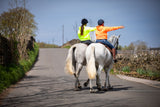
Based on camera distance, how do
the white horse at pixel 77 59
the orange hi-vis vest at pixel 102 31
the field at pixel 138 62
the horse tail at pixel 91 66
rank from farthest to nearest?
the field at pixel 138 62 → the orange hi-vis vest at pixel 102 31 → the white horse at pixel 77 59 → the horse tail at pixel 91 66

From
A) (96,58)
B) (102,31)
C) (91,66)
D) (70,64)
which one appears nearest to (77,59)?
(70,64)

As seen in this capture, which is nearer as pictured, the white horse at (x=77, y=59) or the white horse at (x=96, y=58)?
the white horse at (x=96, y=58)

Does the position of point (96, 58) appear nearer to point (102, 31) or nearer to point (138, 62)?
point (102, 31)

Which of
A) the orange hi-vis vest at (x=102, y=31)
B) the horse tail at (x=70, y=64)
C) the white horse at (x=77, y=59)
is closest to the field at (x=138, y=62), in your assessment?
the orange hi-vis vest at (x=102, y=31)

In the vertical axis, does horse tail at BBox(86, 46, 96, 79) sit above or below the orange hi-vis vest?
below

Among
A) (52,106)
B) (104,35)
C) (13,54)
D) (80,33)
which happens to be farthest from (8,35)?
(52,106)

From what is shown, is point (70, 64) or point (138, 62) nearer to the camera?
point (70, 64)

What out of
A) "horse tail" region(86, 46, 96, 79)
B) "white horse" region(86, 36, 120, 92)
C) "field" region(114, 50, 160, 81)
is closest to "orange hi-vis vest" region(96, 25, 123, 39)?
Result: "white horse" region(86, 36, 120, 92)

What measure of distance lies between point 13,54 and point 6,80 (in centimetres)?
400

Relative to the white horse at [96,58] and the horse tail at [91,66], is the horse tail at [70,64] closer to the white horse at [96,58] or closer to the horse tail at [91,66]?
the white horse at [96,58]

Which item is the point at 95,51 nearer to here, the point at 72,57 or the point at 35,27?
the point at 72,57

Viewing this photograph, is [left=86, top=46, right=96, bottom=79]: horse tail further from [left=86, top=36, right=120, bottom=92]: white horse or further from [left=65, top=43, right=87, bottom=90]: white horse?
[left=65, top=43, right=87, bottom=90]: white horse

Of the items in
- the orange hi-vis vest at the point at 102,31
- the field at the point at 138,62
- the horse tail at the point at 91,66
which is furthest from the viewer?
the field at the point at 138,62

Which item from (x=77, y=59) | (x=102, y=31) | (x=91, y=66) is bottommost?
(x=91, y=66)
